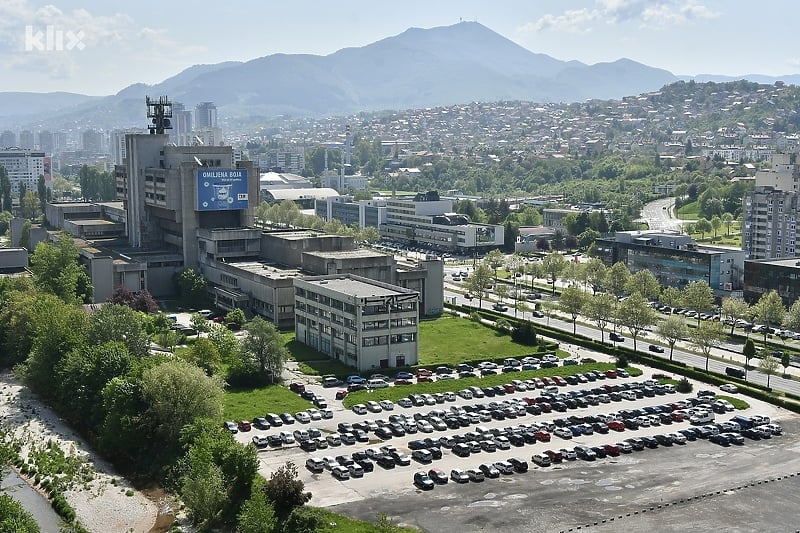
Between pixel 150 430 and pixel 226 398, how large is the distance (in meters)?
5.51

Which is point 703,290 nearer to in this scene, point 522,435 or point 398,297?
point 398,297

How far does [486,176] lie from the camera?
447ft

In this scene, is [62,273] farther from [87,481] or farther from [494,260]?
[494,260]

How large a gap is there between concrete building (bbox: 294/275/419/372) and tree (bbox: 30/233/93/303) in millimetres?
12941

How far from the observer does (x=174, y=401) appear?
27.8 metres

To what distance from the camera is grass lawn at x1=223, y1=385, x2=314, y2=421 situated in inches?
1240

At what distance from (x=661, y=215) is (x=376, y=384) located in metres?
63.0

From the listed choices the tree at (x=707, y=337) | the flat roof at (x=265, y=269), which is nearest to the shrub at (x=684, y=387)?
the tree at (x=707, y=337)

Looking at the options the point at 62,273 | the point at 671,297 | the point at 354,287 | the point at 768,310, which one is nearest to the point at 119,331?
the point at 354,287

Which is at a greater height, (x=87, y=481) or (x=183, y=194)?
(x=183, y=194)

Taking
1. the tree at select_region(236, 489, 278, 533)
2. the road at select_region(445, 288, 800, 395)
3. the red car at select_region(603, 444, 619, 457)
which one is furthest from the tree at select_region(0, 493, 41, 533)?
the road at select_region(445, 288, 800, 395)

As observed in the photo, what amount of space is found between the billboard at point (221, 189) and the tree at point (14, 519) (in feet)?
108

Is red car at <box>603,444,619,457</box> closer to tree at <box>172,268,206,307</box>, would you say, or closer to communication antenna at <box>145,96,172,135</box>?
tree at <box>172,268,206,307</box>

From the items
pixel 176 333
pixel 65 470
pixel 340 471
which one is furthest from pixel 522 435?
pixel 176 333
